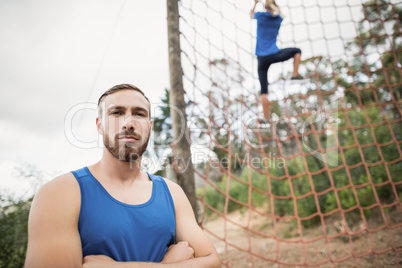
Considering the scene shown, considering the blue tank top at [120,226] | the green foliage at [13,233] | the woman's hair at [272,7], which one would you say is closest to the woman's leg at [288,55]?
the woman's hair at [272,7]

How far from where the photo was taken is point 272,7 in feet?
6.27

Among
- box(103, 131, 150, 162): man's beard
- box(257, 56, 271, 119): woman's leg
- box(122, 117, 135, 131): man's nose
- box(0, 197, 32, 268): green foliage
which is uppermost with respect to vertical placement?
box(257, 56, 271, 119): woman's leg

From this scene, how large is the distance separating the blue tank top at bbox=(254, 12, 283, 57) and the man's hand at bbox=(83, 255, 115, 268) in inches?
72.3

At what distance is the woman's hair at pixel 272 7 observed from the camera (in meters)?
1.90

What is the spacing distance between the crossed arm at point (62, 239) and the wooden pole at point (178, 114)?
591 millimetres

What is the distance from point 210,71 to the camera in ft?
7.29

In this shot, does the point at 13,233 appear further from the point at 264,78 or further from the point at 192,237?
the point at 264,78

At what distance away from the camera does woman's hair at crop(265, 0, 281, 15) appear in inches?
75.0

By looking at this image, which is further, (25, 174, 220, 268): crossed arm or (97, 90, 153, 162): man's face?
(97, 90, 153, 162): man's face

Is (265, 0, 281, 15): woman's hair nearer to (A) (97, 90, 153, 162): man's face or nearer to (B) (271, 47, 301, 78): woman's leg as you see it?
(B) (271, 47, 301, 78): woman's leg

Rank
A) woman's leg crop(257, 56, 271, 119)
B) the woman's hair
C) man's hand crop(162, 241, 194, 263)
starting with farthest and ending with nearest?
1. woman's leg crop(257, 56, 271, 119)
2. the woman's hair
3. man's hand crop(162, 241, 194, 263)

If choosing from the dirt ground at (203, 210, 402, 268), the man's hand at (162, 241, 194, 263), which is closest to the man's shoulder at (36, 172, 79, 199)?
the man's hand at (162, 241, 194, 263)

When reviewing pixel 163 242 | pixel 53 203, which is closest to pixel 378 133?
pixel 163 242

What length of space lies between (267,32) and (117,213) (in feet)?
5.97
